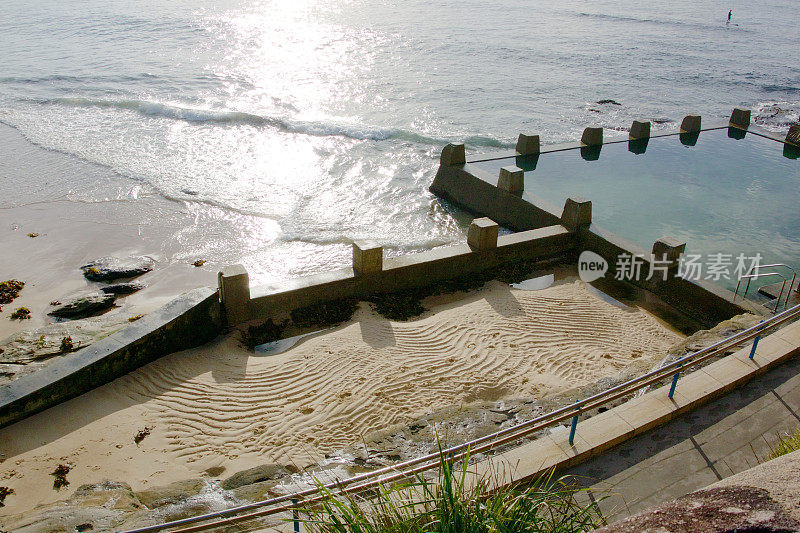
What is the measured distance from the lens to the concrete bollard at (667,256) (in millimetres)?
12927

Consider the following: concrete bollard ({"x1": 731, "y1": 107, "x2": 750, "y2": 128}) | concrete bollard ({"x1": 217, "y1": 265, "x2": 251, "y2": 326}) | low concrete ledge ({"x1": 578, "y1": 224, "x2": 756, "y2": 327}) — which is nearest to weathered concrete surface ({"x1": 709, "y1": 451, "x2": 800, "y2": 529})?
concrete bollard ({"x1": 217, "y1": 265, "x2": 251, "y2": 326})

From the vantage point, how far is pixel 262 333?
37.1ft

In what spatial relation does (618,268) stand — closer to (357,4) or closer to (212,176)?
(212,176)

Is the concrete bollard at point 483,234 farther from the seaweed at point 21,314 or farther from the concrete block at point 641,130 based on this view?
the concrete block at point 641,130

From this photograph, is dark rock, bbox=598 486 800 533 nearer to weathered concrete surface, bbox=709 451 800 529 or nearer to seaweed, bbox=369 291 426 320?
weathered concrete surface, bbox=709 451 800 529

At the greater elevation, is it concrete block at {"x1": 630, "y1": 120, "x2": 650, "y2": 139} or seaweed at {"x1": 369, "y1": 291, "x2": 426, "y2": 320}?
concrete block at {"x1": 630, "y1": 120, "x2": 650, "y2": 139}

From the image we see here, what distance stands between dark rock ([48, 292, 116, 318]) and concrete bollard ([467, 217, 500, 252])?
27.6 feet

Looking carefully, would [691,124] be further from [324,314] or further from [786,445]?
[786,445]

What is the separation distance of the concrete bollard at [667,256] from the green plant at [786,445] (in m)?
6.55

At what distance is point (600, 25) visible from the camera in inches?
2709

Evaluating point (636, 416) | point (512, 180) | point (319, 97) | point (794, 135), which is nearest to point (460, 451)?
point (636, 416)

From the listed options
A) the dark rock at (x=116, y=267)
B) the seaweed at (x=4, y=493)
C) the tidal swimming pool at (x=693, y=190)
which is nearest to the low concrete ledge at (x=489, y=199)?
the tidal swimming pool at (x=693, y=190)

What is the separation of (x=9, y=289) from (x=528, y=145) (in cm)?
1581

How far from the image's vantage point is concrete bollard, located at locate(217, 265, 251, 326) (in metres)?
10.8
